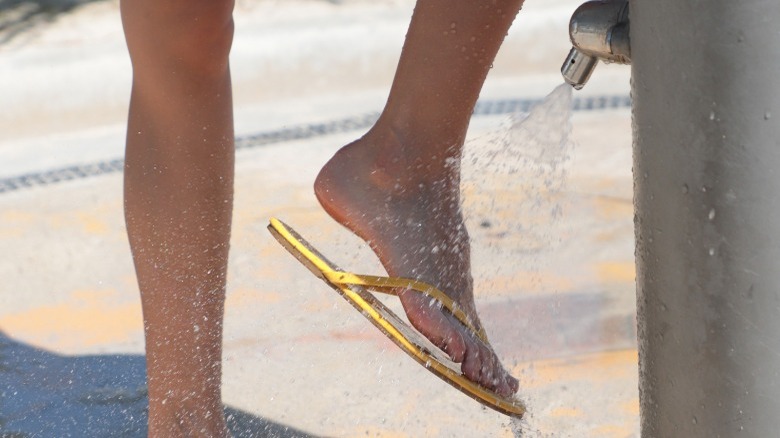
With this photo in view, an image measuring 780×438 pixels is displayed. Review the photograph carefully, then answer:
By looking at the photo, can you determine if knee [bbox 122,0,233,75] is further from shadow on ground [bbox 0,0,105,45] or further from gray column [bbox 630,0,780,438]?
shadow on ground [bbox 0,0,105,45]

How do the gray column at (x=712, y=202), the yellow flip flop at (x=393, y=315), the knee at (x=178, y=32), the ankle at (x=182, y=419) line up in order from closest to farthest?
the gray column at (x=712, y=202)
the yellow flip flop at (x=393, y=315)
the knee at (x=178, y=32)
the ankle at (x=182, y=419)

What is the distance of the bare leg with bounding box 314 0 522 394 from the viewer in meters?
1.35

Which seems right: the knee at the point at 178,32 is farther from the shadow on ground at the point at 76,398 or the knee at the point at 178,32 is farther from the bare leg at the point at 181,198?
the shadow on ground at the point at 76,398

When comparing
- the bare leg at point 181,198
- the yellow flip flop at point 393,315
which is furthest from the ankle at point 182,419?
the yellow flip flop at point 393,315

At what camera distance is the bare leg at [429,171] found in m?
1.35

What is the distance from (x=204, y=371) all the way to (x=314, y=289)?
0.71m

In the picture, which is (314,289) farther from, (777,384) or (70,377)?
(777,384)

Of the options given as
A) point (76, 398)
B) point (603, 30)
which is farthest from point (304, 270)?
point (603, 30)

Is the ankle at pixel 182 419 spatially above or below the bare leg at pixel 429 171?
below

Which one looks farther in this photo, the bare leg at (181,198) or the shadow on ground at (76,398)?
the shadow on ground at (76,398)

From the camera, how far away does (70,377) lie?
1909 millimetres

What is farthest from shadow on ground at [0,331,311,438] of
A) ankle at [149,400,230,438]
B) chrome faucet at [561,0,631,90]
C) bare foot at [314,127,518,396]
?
chrome faucet at [561,0,631,90]

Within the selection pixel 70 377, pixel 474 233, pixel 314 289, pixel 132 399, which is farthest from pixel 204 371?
pixel 474 233

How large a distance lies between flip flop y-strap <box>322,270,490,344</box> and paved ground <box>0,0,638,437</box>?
226mm
